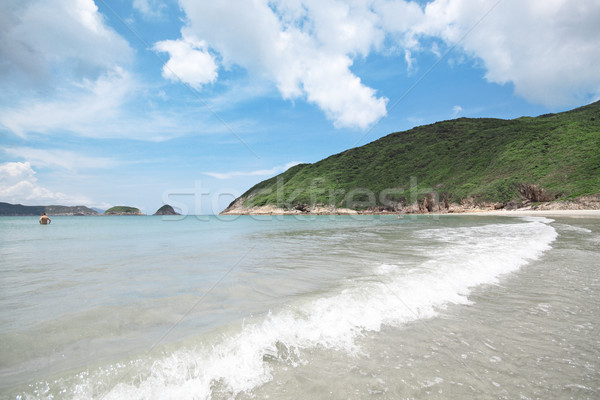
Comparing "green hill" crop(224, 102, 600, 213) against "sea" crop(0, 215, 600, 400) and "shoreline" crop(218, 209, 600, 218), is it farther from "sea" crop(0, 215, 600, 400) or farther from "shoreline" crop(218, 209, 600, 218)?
"sea" crop(0, 215, 600, 400)

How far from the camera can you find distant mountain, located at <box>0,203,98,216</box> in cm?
15900

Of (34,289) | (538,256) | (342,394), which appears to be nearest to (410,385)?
(342,394)

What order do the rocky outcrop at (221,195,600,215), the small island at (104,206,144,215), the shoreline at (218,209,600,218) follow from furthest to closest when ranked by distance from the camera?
the small island at (104,206,144,215)
the rocky outcrop at (221,195,600,215)
the shoreline at (218,209,600,218)

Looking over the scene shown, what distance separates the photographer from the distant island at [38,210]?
15900 cm

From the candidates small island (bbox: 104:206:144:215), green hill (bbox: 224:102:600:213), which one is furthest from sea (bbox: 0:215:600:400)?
small island (bbox: 104:206:144:215)

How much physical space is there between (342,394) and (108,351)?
2765 millimetres

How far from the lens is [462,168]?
243ft

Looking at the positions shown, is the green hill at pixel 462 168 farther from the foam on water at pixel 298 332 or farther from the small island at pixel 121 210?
the small island at pixel 121 210

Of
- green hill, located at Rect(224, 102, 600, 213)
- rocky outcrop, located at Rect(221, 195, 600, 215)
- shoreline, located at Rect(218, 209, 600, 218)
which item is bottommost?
shoreline, located at Rect(218, 209, 600, 218)

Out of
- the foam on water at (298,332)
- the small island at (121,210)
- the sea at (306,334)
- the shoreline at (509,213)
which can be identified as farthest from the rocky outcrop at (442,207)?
the small island at (121,210)

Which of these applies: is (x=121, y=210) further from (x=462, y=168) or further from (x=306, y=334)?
(x=306, y=334)

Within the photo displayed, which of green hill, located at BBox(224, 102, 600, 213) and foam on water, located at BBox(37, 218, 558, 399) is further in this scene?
green hill, located at BBox(224, 102, 600, 213)

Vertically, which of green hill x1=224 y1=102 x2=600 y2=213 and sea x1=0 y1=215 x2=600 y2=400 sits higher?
green hill x1=224 y1=102 x2=600 y2=213

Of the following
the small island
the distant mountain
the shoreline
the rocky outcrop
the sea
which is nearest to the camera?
the sea
